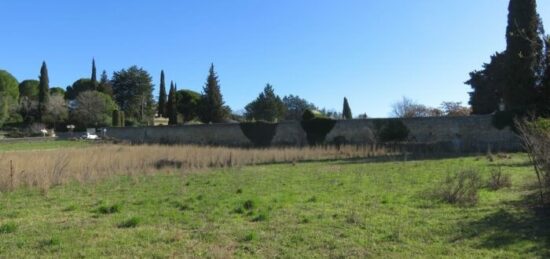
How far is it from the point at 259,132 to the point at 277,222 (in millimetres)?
30974

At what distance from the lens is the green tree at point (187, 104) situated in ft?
230

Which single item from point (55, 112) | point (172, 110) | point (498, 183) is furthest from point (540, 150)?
point (55, 112)

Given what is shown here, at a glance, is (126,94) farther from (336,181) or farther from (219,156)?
(336,181)

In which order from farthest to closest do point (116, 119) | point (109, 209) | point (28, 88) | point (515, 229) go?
point (28, 88) → point (116, 119) → point (109, 209) → point (515, 229)

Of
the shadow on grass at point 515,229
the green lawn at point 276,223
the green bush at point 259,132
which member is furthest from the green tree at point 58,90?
the shadow on grass at point 515,229

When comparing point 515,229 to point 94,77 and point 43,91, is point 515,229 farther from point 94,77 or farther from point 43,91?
point 94,77

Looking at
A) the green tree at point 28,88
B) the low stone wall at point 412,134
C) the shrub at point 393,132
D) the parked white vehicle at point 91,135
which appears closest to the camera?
the low stone wall at point 412,134

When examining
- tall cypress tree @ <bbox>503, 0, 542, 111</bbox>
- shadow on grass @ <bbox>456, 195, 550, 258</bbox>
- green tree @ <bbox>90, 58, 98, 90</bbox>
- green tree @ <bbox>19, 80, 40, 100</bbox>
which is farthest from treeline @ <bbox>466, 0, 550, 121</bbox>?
green tree @ <bbox>19, 80, 40, 100</bbox>

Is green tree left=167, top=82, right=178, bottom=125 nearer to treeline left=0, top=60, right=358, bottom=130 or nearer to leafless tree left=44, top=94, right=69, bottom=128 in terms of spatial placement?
treeline left=0, top=60, right=358, bottom=130

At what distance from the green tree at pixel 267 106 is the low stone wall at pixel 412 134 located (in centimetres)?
2116

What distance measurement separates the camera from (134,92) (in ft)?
243

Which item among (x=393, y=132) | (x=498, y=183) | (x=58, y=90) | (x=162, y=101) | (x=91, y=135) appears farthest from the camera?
(x=58, y=90)

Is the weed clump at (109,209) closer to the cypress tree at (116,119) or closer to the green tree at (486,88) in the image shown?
the green tree at (486,88)

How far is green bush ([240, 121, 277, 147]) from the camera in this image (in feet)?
123
